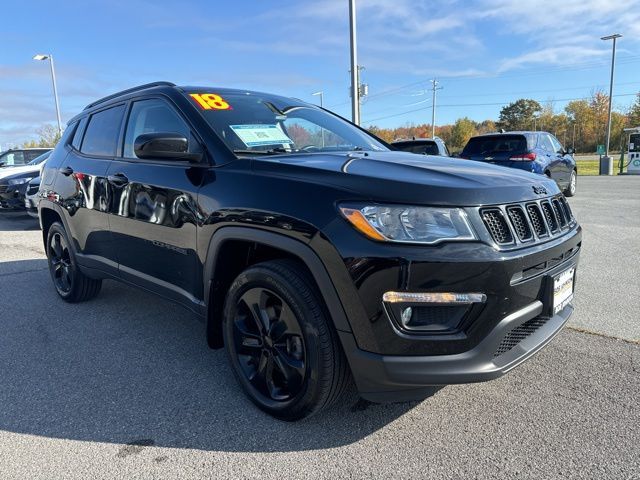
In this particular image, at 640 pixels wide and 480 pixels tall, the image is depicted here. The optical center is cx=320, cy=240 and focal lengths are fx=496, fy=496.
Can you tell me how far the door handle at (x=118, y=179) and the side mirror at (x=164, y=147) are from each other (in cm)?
70

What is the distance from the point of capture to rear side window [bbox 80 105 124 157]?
394 cm

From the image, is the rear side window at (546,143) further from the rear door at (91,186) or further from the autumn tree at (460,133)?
the autumn tree at (460,133)

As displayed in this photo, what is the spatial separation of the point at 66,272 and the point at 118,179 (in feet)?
5.89

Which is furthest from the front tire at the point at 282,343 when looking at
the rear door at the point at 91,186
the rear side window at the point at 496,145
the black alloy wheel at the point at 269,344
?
the rear side window at the point at 496,145

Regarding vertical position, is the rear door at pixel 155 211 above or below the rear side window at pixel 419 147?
below

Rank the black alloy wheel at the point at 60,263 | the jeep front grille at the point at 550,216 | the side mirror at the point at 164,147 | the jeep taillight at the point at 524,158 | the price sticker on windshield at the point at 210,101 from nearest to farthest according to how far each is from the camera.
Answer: the jeep front grille at the point at 550,216 → the side mirror at the point at 164,147 → the price sticker on windshield at the point at 210,101 → the black alloy wheel at the point at 60,263 → the jeep taillight at the point at 524,158

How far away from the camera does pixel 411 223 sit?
2.11 m

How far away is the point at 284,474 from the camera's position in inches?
87.5

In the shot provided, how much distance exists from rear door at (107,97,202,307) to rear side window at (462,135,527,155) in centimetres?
868

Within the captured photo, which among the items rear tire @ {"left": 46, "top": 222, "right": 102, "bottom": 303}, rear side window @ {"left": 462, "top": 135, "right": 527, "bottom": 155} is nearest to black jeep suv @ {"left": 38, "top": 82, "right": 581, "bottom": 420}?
rear tire @ {"left": 46, "top": 222, "right": 102, "bottom": 303}

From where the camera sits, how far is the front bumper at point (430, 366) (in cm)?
211

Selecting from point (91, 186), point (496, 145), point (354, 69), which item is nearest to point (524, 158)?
point (496, 145)

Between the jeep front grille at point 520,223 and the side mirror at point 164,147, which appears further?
the side mirror at point 164,147

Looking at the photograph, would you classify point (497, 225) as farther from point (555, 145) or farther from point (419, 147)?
point (555, 145)
